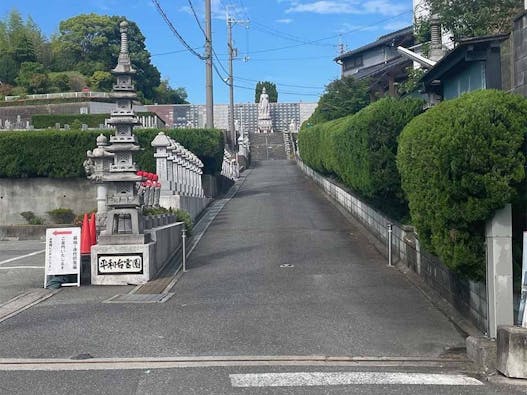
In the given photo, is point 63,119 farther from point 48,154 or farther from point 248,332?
point 248,332

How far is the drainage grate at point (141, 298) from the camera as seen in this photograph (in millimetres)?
10805

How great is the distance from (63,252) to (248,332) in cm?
532

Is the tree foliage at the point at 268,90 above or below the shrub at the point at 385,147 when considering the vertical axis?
above

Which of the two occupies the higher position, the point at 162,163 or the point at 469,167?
the point at 162,163

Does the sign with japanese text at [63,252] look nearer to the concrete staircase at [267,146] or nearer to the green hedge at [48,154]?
the green hedge at [48,154]

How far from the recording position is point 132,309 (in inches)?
399

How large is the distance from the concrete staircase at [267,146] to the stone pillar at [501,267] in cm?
6511

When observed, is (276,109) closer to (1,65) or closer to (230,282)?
(1,65)

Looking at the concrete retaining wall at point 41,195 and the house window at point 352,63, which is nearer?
the concrete retaining wall at point 41,195

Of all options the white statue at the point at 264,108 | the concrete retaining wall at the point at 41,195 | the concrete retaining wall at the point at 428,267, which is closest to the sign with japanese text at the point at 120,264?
the concrete retaining wall at the point at 428,267

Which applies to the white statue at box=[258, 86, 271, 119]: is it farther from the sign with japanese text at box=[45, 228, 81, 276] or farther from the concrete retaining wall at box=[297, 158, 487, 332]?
the sign with japanese text at box=[45, 228, 81, 276]

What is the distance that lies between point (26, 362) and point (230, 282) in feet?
18.0

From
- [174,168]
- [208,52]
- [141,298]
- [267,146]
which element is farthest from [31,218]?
[267,146]

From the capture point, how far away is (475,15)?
17.1 meters
